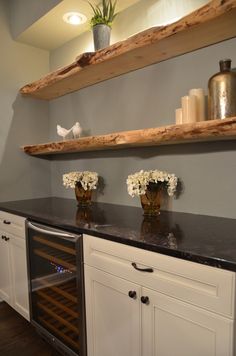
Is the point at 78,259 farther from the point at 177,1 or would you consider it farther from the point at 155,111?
the point at 177,1

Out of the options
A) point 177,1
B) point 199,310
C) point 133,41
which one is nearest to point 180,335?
point 199,310

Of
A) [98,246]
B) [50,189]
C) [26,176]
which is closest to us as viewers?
[98,246]

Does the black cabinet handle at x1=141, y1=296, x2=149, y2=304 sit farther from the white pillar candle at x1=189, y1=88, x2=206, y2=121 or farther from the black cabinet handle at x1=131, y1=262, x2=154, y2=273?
the white pillar candle at x1=189, y1=88, x2=206, y2=121

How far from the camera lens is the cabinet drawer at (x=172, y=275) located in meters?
0.91

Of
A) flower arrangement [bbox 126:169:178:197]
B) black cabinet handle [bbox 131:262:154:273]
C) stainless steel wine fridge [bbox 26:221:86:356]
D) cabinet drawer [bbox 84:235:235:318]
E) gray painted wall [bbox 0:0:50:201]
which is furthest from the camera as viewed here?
gray painted wall [bbox 0:0:50:201]

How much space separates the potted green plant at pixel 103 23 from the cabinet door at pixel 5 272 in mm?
1678

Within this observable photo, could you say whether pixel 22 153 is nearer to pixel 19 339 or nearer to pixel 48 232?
pixel 48 232

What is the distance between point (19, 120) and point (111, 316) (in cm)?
201

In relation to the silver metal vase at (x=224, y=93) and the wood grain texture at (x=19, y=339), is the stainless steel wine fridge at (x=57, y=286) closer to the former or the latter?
the wood grain texture at (x=19, y=339)

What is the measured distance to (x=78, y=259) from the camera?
1.45 meters

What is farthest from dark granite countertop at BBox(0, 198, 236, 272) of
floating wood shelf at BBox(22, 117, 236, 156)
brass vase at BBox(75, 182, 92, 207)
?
floating wood shelf at BBox(22, 117, 236, 156)

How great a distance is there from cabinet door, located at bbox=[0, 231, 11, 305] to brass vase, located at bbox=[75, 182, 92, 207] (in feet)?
2.21

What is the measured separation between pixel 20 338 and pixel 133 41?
214 cm

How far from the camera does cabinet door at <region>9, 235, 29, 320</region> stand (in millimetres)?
1933
